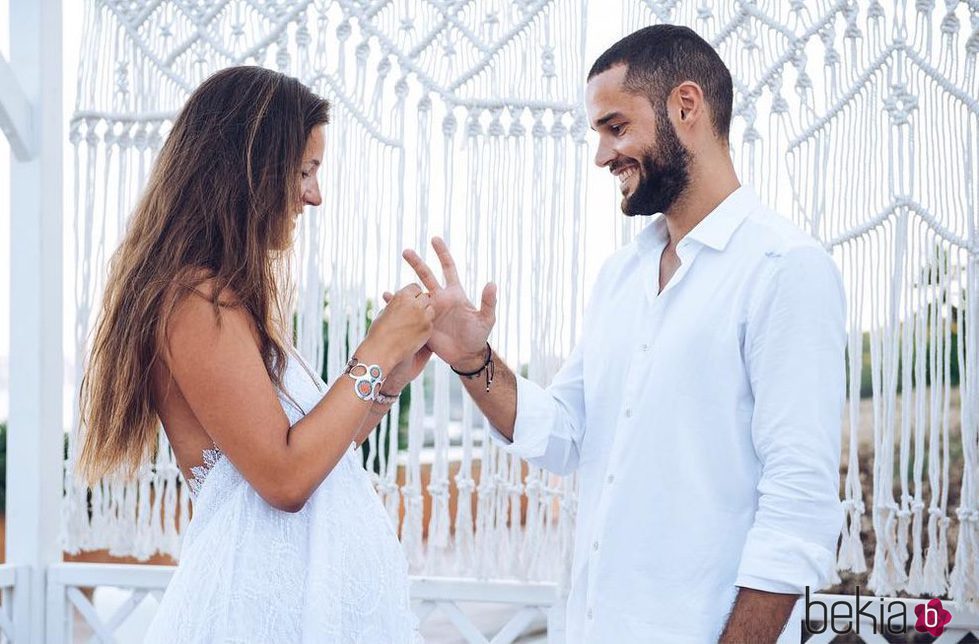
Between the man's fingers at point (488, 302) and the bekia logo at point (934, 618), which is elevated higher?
→ the man's fingers at point (488, 302)

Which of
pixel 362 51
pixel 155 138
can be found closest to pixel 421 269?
pixel 362 51

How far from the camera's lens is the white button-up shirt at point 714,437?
4.23 feet

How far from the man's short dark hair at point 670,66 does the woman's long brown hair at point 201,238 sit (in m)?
0.52

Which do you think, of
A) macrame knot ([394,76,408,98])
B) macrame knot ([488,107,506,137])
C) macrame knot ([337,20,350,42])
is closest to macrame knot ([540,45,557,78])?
macrame knot ([488,107,506,137])

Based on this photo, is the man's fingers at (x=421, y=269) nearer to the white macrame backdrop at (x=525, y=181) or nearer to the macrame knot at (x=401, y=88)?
the white macrame backdrop at (x=525, y=181)

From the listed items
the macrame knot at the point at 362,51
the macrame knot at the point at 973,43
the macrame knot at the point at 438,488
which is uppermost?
the macrame knot at the point at 362,51

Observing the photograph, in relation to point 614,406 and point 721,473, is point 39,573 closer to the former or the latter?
point 614,406

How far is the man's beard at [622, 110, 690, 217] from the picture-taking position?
1552 millimetres

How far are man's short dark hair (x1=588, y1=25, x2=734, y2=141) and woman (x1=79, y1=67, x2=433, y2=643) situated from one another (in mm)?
498

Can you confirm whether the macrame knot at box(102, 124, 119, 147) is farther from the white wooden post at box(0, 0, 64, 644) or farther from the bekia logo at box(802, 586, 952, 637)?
the bekia logo at box(802, 586, 952, 637)

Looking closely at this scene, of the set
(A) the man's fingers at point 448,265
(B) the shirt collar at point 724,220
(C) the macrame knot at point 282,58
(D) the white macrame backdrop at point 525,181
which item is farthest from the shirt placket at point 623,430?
(C) the macrame knot at point 282,58

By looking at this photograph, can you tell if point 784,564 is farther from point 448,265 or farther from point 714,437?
point 448,265

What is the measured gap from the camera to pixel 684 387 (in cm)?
142

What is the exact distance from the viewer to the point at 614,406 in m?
1.57
